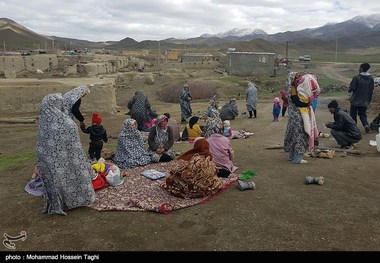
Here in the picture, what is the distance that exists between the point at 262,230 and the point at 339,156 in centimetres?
431

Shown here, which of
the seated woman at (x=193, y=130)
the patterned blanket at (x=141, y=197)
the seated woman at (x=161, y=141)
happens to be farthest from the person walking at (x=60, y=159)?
the seated woman at (x=193, y=130)

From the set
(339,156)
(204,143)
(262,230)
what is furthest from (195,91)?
(262,230)

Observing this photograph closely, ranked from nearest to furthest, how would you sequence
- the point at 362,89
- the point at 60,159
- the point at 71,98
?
the point at 60,159
the point at 71,98
the point at 362,89

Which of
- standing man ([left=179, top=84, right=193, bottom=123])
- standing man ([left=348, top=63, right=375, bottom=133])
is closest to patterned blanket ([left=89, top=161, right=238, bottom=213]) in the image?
standing man ([left=348, top=63, right=375, bottom=133])

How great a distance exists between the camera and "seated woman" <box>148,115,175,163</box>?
731cm

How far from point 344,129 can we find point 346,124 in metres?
0.15

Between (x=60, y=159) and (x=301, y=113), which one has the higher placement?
(x=301, y=113)

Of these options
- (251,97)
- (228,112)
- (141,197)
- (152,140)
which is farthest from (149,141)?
(251,97)

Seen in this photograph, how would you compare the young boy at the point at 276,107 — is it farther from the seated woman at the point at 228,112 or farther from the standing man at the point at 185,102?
the standing man at the point at 185,102

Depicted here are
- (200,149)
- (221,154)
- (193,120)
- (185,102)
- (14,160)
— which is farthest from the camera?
(185,102)

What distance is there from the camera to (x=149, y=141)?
7457 millimetres

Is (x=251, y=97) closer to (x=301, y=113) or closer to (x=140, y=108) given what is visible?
(x=140, y=108)

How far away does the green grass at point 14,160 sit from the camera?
7812 mm

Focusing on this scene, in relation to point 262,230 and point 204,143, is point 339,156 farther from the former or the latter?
point 262,230
